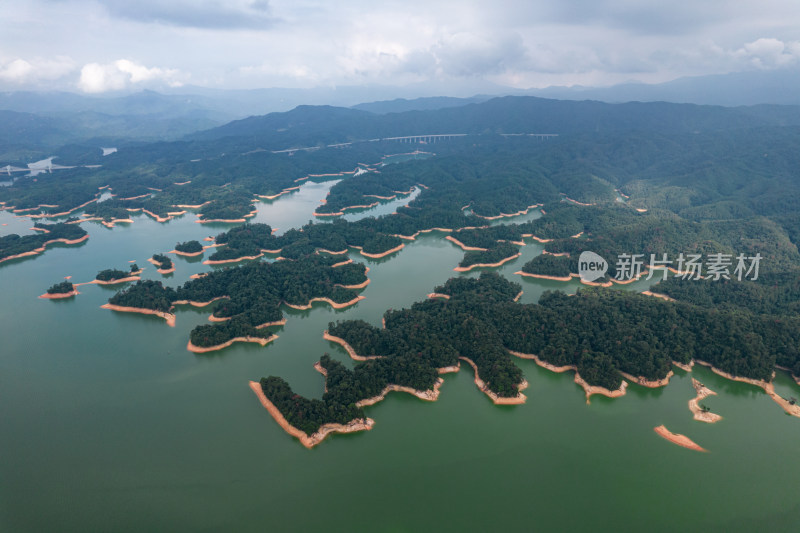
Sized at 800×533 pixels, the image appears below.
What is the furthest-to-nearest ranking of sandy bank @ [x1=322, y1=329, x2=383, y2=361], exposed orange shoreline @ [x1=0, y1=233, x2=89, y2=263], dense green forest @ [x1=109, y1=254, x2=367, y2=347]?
exposed orange shoreline @ [x1=0, y1=233, x2=89, y2=263] → dense green forest @ [x1=109, y1=254, x2=367, y2=347] → sandy bank @ [x1=322, y1=329, x2=383, y2=361]

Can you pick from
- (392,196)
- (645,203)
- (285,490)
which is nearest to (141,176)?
(392,196)

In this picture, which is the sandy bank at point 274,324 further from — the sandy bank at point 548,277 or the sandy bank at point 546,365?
the sandy bank at point 548,277

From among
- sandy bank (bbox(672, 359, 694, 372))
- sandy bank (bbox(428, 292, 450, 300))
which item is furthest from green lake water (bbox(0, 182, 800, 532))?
sandy bank (bbox(428, 292, 450, 300))

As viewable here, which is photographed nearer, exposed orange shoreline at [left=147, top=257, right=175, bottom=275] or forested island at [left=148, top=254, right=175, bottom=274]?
exposed orange shoreline at [left=147, top=257, right=175, bottom=275]

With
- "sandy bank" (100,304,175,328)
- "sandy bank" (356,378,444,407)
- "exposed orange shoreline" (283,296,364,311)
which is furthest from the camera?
"exposed orange shoreline" (283,296,364,311)

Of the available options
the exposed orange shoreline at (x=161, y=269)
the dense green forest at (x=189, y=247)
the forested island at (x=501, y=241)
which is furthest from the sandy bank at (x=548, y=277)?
the dense green forest at (x=189, y=247)

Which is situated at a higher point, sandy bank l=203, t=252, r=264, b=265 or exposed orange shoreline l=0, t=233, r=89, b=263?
exposed orange shoreline l=0, t=233, r=89, b=263

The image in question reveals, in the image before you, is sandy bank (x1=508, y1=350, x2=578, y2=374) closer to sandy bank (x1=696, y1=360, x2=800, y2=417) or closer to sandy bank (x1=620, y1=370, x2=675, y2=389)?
sandy bank (x1=620, y1=370, x2=675, y2=389)
